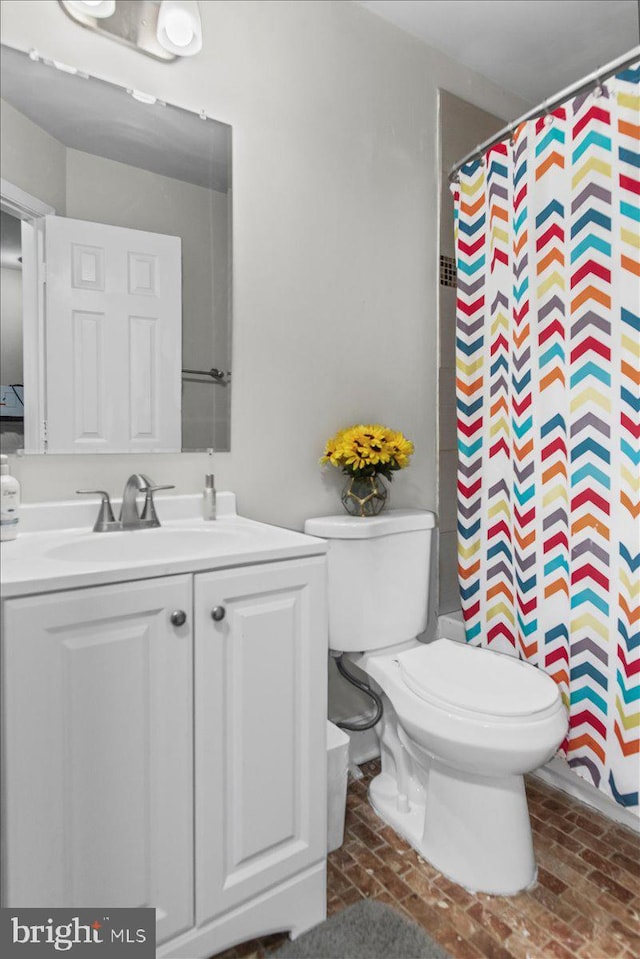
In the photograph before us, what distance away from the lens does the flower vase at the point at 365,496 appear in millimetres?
1775

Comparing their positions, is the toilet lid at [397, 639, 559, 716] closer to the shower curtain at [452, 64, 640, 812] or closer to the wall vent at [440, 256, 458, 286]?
the shower curtain at [452, 64, 640, 812]

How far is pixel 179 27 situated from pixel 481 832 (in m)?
2.14

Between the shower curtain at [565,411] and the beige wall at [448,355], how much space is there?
0.24 meters

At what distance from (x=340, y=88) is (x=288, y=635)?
1.69m

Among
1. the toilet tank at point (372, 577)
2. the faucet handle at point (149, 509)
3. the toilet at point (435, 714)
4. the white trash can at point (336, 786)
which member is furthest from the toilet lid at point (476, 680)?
the faucet handle at point (149, 509)

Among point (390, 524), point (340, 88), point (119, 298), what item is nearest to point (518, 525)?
point (390, 524)

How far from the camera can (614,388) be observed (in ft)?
4.73

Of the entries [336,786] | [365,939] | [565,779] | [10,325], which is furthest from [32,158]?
[565,779]

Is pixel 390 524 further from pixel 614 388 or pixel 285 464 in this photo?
pixel 614 388

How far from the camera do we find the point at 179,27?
1.46 meters

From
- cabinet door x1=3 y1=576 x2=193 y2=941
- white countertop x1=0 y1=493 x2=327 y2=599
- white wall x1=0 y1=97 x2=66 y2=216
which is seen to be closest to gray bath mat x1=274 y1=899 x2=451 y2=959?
cabinet door x1=3 y1=576 x2=193 y2=941

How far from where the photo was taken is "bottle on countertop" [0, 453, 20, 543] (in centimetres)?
123

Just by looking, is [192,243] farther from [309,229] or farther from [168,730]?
[168,730]

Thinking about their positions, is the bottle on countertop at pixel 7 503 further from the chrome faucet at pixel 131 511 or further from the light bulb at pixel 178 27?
the light bulb at pixel 178 27
